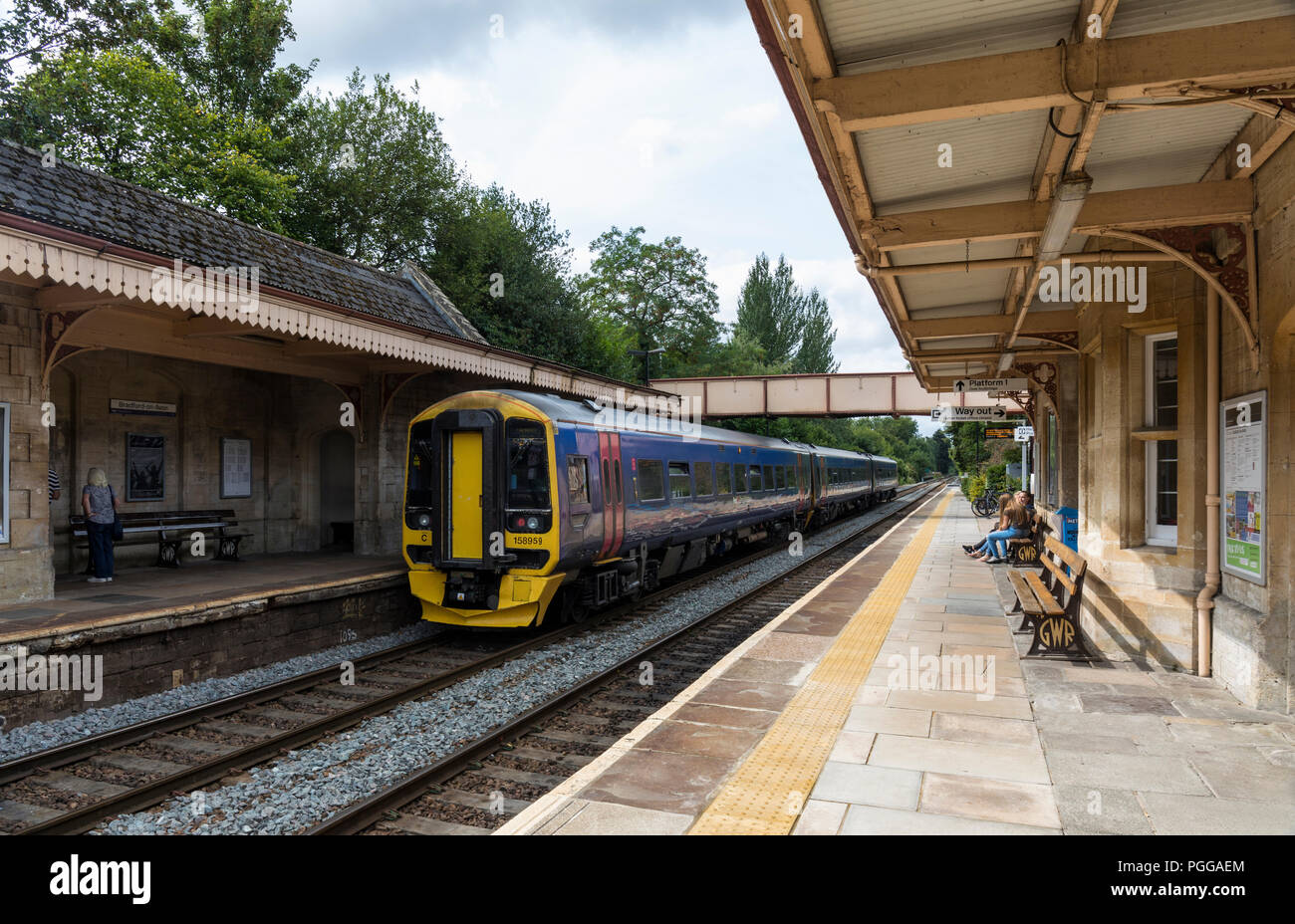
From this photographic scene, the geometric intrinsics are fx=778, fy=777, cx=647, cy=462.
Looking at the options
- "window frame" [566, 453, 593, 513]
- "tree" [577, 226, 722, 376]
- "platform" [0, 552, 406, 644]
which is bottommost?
"platform" [0, 552, 406, 644]

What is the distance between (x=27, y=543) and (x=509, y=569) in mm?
4758

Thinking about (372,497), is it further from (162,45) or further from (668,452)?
(162,45)

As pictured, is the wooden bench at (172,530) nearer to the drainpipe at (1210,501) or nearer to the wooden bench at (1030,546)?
the drainpipe at (1210,501)

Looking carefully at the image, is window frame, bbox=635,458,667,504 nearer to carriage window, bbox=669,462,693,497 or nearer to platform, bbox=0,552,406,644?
carriage window, bbox=669,462,693,497

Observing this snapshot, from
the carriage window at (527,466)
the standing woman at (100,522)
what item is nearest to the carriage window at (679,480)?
the carriage window at (527,466)

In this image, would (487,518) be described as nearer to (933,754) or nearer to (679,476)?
(679,476)

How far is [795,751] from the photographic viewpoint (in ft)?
15.5

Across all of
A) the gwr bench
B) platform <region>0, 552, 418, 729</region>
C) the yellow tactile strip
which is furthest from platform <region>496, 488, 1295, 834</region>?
the gwr bench

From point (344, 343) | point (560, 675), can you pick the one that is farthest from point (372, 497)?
point (560, 675)

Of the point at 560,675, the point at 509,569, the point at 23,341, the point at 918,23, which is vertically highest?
the point at 918,23

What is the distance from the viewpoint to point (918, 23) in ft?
11.9

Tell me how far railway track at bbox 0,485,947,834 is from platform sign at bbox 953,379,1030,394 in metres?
8.82

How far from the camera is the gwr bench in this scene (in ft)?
34.1
